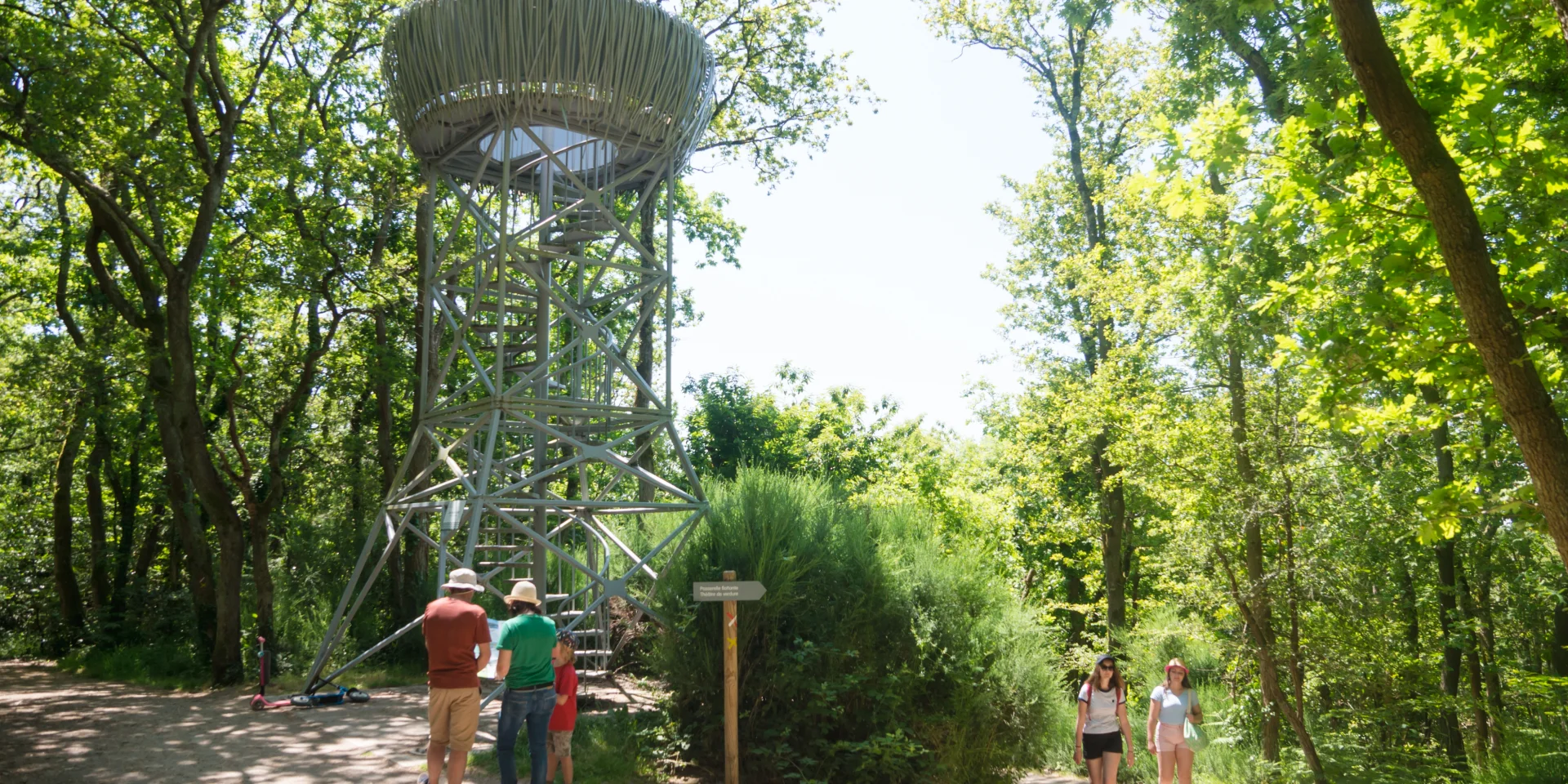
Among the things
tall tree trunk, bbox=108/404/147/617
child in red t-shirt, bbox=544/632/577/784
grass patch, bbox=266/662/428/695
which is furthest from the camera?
tall tree trunk, bbox=108/404/147/617

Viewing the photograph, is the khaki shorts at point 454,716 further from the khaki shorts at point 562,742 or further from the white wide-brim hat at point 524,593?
the khaki shorts at point 562,742

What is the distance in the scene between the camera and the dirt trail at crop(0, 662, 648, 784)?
27.7 feet

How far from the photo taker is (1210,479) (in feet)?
42.5

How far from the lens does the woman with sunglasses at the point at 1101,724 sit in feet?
28.5

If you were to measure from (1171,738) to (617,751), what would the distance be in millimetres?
5095

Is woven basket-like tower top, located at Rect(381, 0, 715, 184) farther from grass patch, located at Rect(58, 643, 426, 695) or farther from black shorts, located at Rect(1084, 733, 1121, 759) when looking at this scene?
black shorts, located at Rect(1084, 733, 1121, 759)

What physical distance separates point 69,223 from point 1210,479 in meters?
20.9

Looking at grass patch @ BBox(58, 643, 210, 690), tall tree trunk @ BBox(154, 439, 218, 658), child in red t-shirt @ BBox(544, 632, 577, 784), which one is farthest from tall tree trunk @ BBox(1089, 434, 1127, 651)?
tall tree trunk @ BBox(154, 439, 218, 658)

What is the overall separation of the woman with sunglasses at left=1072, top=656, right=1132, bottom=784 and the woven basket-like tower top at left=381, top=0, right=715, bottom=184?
318 inches

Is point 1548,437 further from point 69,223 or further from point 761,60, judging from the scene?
point 69,223

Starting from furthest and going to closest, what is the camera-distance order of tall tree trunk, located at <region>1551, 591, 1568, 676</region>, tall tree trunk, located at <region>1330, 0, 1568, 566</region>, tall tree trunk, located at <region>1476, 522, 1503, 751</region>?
tall tree trunk, located at <region>1551, 591, 1568, 676</region> → tall tree trunk, located at <region>1476, 522, 1503, 751</region> → tall tree trunk, located at <region>1330, 0, 1568, 566</region>

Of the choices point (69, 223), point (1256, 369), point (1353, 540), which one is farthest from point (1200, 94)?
point (69, 223)

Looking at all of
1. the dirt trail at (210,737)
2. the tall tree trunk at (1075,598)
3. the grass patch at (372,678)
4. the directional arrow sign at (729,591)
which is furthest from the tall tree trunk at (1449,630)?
the grass patch at (372,678)

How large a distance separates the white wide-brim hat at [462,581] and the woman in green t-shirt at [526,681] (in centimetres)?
32
